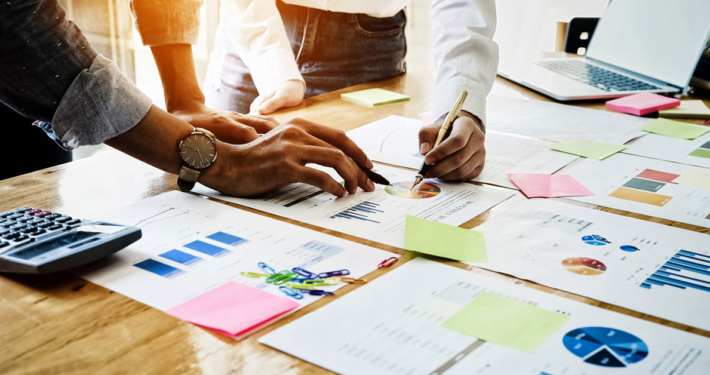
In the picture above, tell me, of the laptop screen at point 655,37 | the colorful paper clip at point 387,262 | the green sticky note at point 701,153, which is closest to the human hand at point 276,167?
the colorful paper clip at point 387,262

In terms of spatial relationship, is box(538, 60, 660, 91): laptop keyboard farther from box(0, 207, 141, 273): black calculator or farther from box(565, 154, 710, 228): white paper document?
box(0, 207, 141, 273): black calculator

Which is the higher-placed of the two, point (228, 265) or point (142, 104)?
point (142, 104)

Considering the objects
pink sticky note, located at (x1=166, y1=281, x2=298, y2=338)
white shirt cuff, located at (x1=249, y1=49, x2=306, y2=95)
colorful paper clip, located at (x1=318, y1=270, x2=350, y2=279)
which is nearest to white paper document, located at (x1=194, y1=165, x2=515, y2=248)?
colorful paper clip, located at (x1=318, y1=270, x2=350, y2=279)

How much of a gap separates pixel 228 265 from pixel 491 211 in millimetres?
409

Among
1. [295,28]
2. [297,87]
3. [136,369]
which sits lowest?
[136,369]

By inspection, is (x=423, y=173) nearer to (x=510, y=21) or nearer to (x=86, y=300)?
(x=86, y=300)

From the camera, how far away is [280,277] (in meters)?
0.67

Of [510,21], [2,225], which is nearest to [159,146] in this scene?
[2,225]

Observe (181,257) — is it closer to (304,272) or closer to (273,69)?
(304,272)

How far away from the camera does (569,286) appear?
0.68m

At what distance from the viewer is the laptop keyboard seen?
1716 millimetres

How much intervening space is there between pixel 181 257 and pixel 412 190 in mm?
414

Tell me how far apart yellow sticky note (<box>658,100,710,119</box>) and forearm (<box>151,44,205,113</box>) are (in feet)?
3.73

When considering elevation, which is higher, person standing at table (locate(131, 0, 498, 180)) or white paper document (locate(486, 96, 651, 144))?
person standing at table (locate(131, 0, 498, 180))
